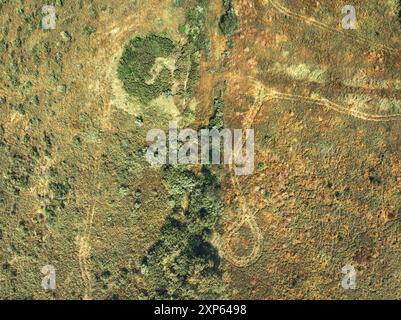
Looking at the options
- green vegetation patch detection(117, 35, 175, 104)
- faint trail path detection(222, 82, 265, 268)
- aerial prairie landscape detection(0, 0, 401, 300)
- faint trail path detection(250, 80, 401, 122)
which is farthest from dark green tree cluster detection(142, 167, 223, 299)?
faint trail path detection(250, 80, 401, 122)

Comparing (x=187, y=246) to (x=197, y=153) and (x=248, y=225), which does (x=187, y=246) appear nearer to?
(x=248, y=225)

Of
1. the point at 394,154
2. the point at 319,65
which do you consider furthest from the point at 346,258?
the point at 319,65

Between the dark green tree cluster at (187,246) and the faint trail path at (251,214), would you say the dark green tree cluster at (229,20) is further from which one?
the dark green tree cluster at (187,246)

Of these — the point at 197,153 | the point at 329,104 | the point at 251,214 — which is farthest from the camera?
Result: the point at 197,153

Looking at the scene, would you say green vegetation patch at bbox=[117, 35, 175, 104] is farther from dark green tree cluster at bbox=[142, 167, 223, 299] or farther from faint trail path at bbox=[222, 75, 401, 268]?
faint trail path at bbox=[222, 75, 401, 268]

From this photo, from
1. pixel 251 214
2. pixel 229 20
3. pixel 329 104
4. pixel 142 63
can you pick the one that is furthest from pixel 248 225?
pixel 229 20

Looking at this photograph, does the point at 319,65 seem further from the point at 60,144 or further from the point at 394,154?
the point at 60,144

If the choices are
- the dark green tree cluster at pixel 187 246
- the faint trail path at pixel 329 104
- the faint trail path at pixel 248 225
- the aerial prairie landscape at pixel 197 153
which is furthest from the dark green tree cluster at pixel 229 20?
the dark green tree cluster at pixel 187 246
